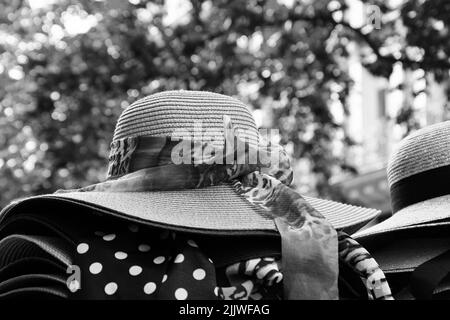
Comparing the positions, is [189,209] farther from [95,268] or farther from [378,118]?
[378,118]

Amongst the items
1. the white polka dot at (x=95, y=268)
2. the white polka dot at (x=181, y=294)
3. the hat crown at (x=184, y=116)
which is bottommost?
the white polka dot at (x=181, y=294)

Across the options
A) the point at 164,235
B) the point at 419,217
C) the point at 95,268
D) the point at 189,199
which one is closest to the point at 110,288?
the point at 95,268

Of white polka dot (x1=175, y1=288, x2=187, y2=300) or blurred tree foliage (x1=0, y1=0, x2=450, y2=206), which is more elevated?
blurred tree foliage (x1=0, y1=0, x2=450, y2=206)

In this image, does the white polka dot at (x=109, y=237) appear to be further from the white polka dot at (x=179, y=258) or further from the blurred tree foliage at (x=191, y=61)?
the blurred tree foliage at (x=191, y=61)

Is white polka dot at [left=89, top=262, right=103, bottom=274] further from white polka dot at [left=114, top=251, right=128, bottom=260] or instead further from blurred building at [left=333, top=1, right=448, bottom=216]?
blurred building at [left=333, top=1, right=448, bottom=216]

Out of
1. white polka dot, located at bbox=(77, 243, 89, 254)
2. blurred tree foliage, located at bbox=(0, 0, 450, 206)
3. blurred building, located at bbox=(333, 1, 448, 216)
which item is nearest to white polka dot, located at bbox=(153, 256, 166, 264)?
white polka dot, located at bbox=(77, 243, 89, 254)

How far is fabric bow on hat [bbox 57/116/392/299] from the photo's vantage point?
1.26 m

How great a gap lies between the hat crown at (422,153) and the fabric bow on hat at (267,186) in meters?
0.49

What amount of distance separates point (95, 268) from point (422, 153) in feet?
3.23

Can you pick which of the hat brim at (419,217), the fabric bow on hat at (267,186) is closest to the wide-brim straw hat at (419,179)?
the hat brim at (419,217)

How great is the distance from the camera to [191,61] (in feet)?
15.3

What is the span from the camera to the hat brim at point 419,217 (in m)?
1.61

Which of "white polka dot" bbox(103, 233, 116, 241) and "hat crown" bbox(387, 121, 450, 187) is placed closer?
"white polka dot" bbox(103, 233, 116, 241)

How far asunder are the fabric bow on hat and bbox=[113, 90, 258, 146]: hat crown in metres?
0.03
